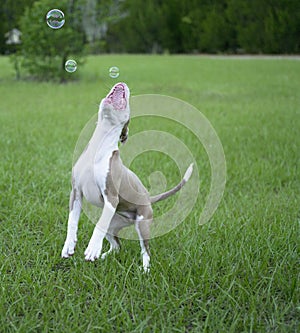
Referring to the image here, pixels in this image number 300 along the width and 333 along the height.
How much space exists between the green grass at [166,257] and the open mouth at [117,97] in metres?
0.81

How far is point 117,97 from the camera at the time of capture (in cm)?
202

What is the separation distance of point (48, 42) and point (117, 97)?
29.7ft

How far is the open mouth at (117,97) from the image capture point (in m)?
2.01

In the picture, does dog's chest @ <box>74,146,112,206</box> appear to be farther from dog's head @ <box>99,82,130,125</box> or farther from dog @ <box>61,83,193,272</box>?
dog's head @ <box>99,82,130,125</box>

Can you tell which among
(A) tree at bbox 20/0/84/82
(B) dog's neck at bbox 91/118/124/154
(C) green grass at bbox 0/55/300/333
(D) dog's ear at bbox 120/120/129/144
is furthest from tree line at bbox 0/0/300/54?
(B) dog's neck at bbox 91/118/124/154

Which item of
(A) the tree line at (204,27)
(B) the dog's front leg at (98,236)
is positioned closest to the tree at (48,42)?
(A) the tree line at (204,27)

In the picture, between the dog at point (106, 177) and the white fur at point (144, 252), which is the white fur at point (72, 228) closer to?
the dog at point (106, 177)

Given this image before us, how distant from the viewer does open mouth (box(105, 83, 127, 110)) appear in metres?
2.01

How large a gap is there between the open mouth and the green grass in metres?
0.81

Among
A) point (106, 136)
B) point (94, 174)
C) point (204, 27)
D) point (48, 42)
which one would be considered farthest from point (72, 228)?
point (204, 27)

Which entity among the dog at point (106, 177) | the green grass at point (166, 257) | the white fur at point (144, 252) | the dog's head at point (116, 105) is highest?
the dog's head at point (116, 105)

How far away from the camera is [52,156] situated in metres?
4.59

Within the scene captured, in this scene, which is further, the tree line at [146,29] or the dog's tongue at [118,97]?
the tree line at [146,29]

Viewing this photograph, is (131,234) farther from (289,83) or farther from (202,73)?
(202,73)
